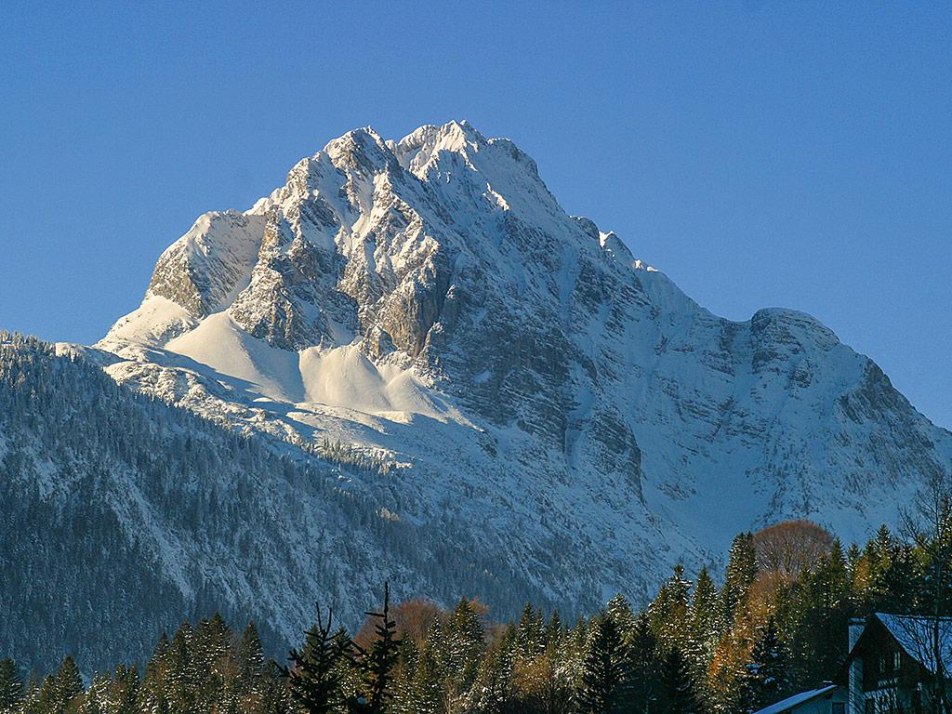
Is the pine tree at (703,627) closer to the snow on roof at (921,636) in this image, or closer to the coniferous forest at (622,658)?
the coniferous forest at (622,658)

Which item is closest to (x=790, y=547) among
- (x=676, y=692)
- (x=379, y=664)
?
(x=676, y=692)

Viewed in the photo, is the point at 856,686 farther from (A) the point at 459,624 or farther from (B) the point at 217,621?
(B) the point at 217,621

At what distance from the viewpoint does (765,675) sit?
240 feet

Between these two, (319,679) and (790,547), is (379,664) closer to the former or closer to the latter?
(319,679)

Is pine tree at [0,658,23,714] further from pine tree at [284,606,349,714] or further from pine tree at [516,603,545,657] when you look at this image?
pine tree at [284,606,349,714]

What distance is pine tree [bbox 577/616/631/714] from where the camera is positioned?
75625mm

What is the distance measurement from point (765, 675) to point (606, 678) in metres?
7.69

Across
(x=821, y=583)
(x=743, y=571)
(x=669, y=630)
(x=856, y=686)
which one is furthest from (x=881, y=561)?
(x=856, y=686)

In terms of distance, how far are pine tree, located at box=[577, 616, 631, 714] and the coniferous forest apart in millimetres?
84

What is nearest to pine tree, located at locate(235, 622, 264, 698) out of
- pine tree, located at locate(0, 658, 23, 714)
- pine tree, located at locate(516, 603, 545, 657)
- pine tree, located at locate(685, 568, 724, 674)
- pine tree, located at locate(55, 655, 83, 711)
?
pine tree, located at locate(55, 655, 83, 711)

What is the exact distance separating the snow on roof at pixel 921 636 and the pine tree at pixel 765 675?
83.5ft

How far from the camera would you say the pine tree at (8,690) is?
12962 centimetres

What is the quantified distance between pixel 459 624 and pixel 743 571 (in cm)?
2274

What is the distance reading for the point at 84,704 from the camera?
121250 mm
